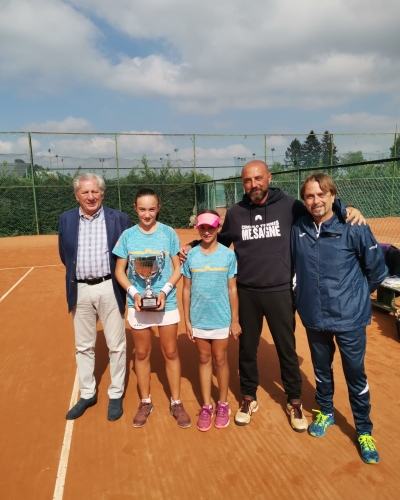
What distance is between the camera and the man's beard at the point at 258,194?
2902 millimetres

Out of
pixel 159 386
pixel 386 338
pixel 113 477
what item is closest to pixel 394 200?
pixel 386 338

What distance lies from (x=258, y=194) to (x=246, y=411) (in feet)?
5.89

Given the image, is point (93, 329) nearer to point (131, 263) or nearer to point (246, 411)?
point (131, 263)

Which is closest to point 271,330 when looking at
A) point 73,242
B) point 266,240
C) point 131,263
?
point 266,240

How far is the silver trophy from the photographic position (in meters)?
2.88

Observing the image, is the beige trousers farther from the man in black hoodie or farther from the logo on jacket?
the logo on jacket

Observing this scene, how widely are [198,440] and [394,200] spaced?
62.7ft

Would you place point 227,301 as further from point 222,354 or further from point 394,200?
point 394,200

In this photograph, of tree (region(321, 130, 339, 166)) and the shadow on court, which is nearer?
the shadow on court

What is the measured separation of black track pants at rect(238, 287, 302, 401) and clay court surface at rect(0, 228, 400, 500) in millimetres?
387

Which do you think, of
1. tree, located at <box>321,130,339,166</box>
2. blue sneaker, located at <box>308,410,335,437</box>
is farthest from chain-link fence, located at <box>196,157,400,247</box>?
blue sneaker, located at <box>308,410,335,437</box>

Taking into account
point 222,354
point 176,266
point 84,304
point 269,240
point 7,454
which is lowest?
point 7,454

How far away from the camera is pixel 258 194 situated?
2912mm

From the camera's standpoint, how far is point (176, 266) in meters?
3.09
